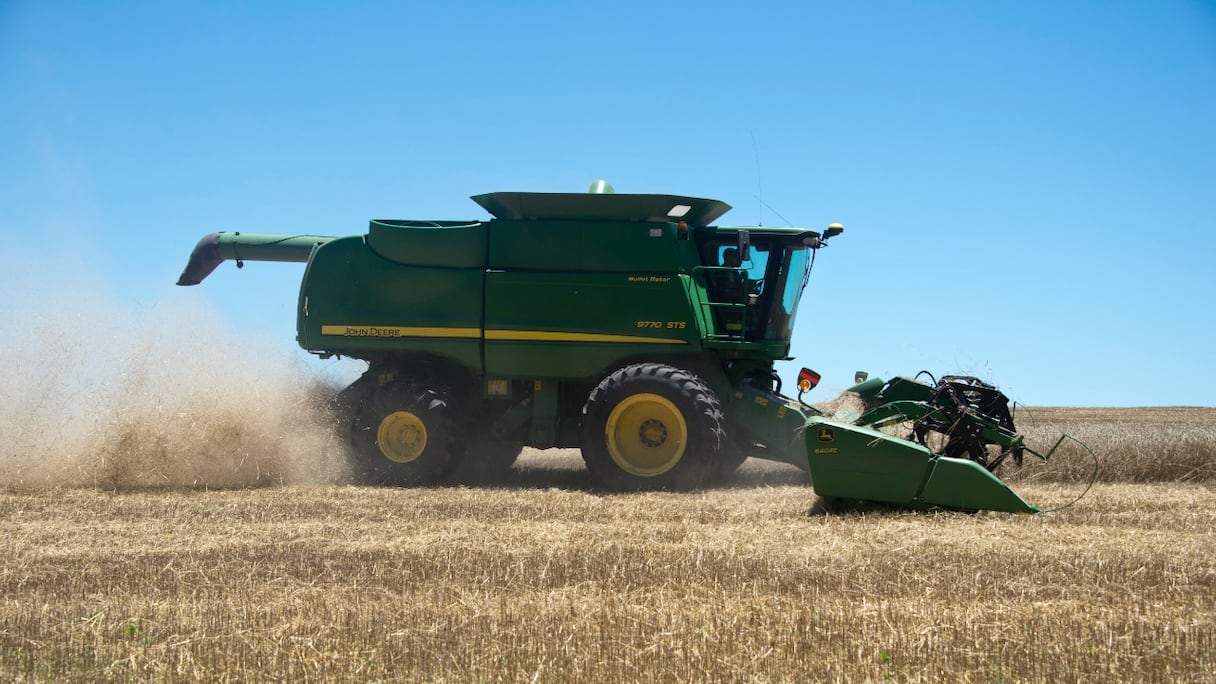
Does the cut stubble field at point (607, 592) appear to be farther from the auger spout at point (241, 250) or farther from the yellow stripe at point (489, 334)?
the auger spout at point (241, 250)

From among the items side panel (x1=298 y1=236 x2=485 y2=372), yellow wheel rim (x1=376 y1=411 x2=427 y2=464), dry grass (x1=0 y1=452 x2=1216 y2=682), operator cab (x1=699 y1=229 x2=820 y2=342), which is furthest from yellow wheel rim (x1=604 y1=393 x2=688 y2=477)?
yellow wheel rim (x1=376 y1=411 x2=427 y2=464)

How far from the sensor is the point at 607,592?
5.27 m

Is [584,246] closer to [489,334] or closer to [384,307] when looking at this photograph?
[489,334]

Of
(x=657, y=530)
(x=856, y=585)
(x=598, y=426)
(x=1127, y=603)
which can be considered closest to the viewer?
(x=1127, y=603)

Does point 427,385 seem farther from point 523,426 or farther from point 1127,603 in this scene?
point 1127,603

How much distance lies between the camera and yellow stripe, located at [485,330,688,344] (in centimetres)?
1015

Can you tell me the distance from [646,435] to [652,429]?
0.26ft

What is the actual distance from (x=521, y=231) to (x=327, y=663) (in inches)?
259

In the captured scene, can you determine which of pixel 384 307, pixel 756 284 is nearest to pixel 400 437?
pixel 384 307

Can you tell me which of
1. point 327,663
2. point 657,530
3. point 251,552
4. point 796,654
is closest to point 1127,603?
point 796,654

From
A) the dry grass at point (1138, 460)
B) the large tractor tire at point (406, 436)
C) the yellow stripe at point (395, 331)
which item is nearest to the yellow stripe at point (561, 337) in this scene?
the yellow stripe at point (395, 331)

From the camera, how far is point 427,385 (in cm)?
1043

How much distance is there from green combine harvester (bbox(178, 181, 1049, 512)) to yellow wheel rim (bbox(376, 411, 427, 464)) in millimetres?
14

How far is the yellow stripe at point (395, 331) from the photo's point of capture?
10312mm
